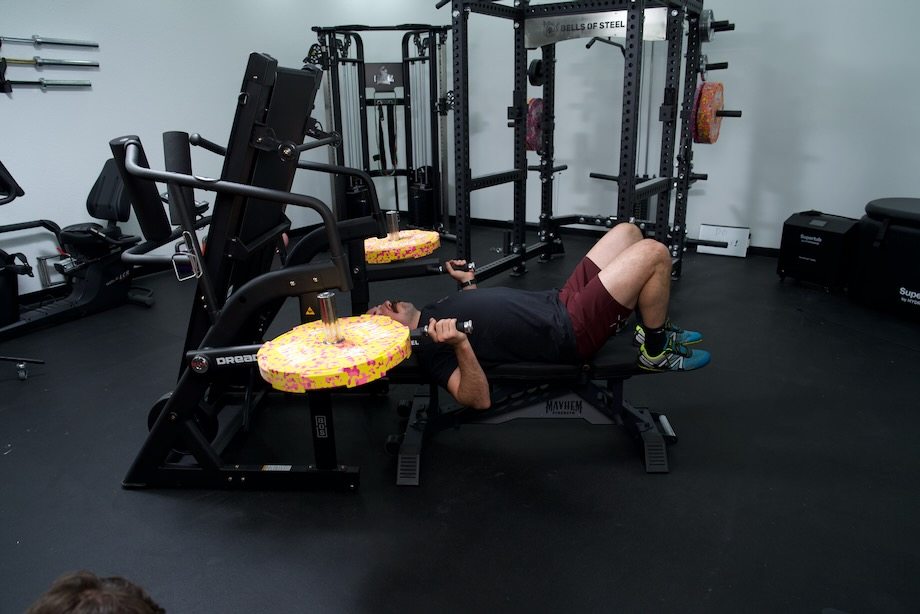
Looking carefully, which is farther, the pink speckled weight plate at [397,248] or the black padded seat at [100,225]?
the black padded seat at [100,225]

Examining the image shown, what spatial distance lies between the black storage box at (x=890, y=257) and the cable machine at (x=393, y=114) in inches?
131

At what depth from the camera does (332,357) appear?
1.52 meters

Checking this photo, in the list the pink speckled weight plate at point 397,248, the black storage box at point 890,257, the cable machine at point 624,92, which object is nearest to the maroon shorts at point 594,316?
the pink speckled weight plate at point 397,248

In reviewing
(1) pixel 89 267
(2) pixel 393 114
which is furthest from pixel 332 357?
(2) pixel 393 114

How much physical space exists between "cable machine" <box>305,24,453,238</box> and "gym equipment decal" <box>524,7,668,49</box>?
1662 mm

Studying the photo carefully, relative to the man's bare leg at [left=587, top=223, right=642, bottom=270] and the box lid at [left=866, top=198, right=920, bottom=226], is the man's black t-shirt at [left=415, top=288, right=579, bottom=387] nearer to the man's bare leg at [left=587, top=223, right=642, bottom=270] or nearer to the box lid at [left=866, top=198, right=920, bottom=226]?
the man's bare leg at [left=587, top=223, right=642, bottom=270]

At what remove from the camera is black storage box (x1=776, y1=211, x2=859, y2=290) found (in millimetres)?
3920

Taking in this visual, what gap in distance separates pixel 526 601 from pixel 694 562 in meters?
0.51

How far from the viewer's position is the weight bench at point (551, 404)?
7.07 ft

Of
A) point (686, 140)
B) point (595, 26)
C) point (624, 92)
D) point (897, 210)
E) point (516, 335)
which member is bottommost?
point (516, 335)

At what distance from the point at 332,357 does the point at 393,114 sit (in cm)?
466

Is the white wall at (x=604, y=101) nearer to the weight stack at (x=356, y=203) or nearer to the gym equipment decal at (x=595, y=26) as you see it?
the weight stack at (x=356, y=203)

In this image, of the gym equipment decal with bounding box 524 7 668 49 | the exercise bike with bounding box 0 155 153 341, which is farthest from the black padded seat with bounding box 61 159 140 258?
the gym equipment decal with bounding box 524 7 668 49

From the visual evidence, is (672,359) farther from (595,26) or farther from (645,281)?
(595,26)
